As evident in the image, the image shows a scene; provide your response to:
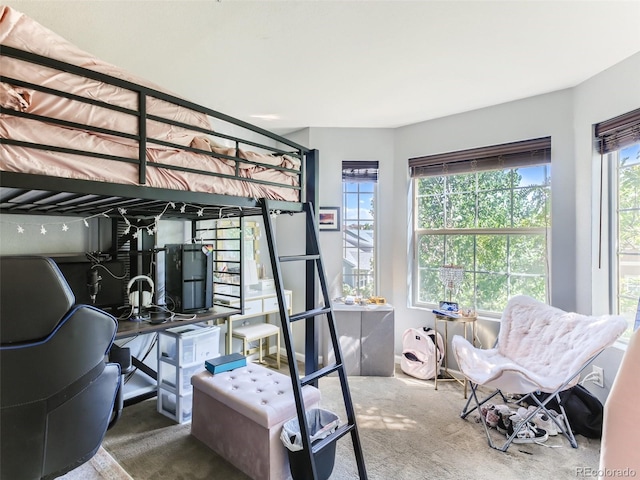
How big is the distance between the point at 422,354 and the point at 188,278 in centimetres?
231

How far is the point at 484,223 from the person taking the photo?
10.5ft

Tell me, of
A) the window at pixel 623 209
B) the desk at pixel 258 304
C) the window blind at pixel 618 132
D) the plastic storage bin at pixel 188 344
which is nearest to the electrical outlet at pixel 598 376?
the window at pixel 623 209

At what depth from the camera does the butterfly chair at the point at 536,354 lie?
2.05 meters

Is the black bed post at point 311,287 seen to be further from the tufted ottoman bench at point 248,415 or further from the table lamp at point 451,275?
the table lamp at point 451,275

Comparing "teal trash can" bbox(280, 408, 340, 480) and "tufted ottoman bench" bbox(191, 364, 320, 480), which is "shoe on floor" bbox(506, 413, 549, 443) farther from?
"tufted ottoman bench" bbox(191, 364, 320, 480)

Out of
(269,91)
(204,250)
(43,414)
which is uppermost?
(269,91)

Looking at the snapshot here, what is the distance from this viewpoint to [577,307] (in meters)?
2.67

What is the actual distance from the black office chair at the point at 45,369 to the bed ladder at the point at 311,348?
0.81 metres

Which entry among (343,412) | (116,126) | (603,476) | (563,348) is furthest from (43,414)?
(563,348)

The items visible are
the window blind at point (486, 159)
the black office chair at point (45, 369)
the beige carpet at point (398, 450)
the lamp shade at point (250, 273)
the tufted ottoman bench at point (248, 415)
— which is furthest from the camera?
the lamp shade at point (250, 273)

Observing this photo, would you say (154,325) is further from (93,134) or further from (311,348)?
(93,134)

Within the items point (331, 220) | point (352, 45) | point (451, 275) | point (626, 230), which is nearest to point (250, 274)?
point (331, 220)

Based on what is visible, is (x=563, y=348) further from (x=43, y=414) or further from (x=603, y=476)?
(x=43, y=414)

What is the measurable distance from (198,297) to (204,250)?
384mm
